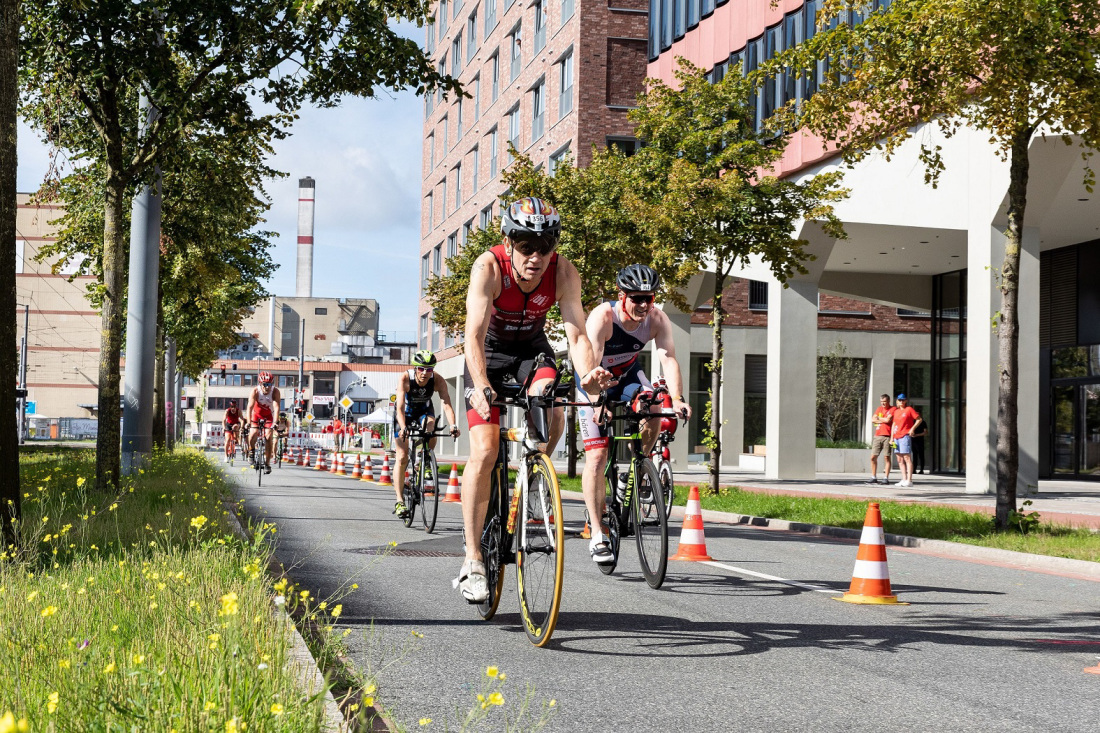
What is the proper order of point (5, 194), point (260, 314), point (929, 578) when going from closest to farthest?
point (5, 194) → point (929, 578) → point (260, 314)

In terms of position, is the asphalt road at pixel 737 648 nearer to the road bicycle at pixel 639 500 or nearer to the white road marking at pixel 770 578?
the white road marking at pixel 770 578

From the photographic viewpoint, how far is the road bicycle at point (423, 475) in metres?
12.5

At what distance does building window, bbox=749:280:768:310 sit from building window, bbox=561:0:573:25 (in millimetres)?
11652

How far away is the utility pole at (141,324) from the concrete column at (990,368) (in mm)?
14200

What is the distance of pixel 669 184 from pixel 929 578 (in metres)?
11.3

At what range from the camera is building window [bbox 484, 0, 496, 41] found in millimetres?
54287

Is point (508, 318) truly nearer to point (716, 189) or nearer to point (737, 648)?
point (737, 648)

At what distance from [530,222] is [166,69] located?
8.38m

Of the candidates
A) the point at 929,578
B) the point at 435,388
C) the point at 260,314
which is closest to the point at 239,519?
the point at 435,388

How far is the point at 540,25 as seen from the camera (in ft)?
152

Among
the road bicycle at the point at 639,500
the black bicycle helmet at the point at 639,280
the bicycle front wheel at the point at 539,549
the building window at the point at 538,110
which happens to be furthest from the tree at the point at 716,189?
the building window at the point at 538,110

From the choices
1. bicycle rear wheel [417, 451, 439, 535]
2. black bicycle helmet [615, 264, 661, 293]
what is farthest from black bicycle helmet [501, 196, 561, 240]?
bicycle rear wheel [417, 451, 439, 535]

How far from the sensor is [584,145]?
39875mm

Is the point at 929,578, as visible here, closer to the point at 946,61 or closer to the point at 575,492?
the point at 946,61
